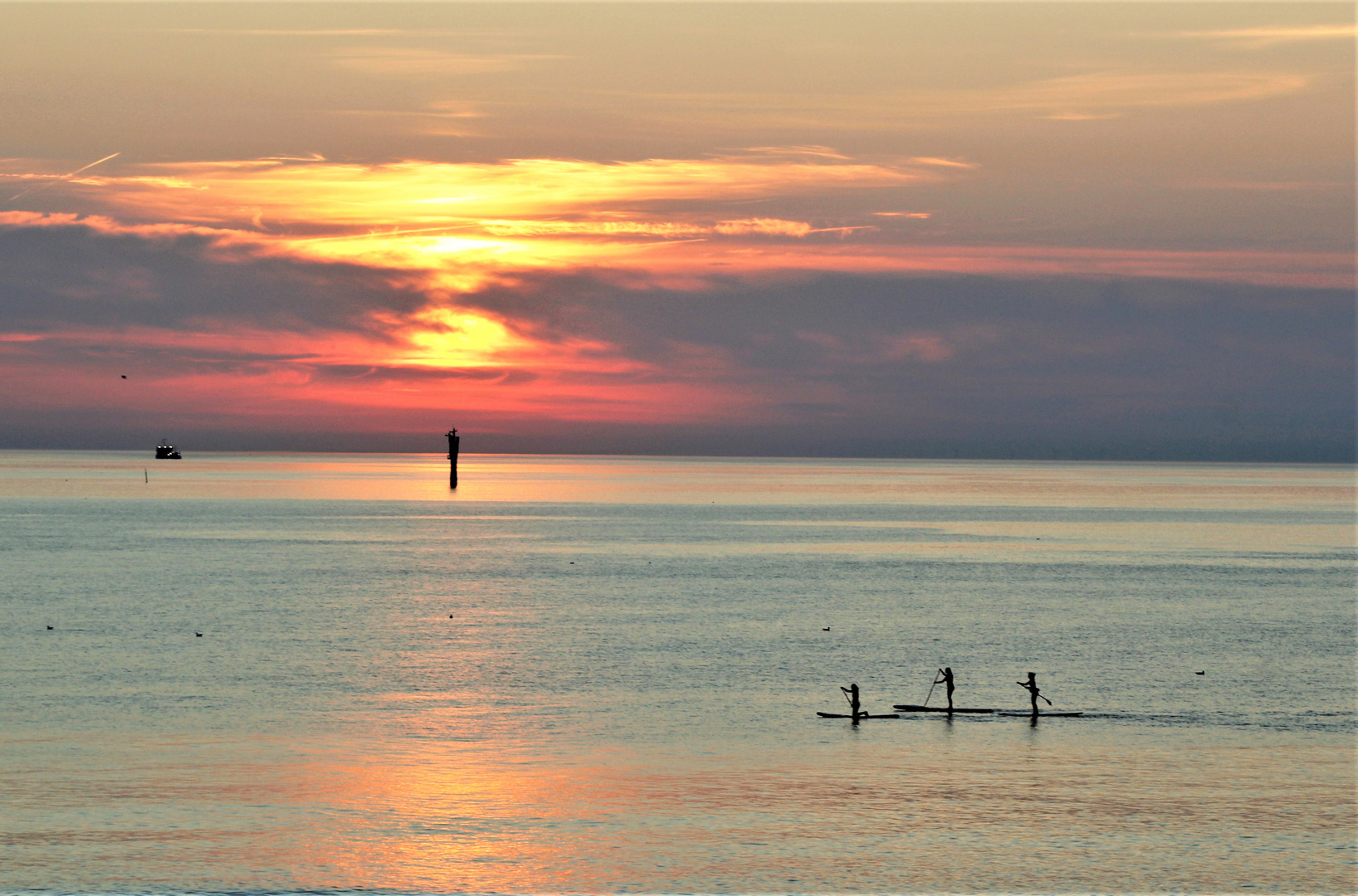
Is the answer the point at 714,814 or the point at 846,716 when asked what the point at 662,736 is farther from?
the point at 714,814

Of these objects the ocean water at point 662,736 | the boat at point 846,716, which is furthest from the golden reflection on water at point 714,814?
the boat at point 846,716

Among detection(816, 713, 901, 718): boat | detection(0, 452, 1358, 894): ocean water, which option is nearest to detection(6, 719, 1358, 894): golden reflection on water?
detection(0, 452, 1358, 894): ocean water

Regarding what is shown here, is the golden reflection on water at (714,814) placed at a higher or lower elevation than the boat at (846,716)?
lower

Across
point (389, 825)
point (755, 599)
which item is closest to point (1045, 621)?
point (755, 599)

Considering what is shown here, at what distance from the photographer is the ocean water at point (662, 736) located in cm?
2989

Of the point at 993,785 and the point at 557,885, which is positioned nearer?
the point at 557,885

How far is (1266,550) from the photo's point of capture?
422 feet

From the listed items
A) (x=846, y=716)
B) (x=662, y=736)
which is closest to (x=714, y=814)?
(x=662, y=736)

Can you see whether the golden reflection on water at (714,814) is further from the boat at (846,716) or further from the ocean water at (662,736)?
the boat at (846,716)

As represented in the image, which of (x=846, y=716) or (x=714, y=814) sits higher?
(x=846, y=716)

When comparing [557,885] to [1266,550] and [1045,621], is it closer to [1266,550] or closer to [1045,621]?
[1045,621]

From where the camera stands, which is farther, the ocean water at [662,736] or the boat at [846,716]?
the boat at [846,716]

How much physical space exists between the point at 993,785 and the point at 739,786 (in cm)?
654

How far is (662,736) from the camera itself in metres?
42.2
